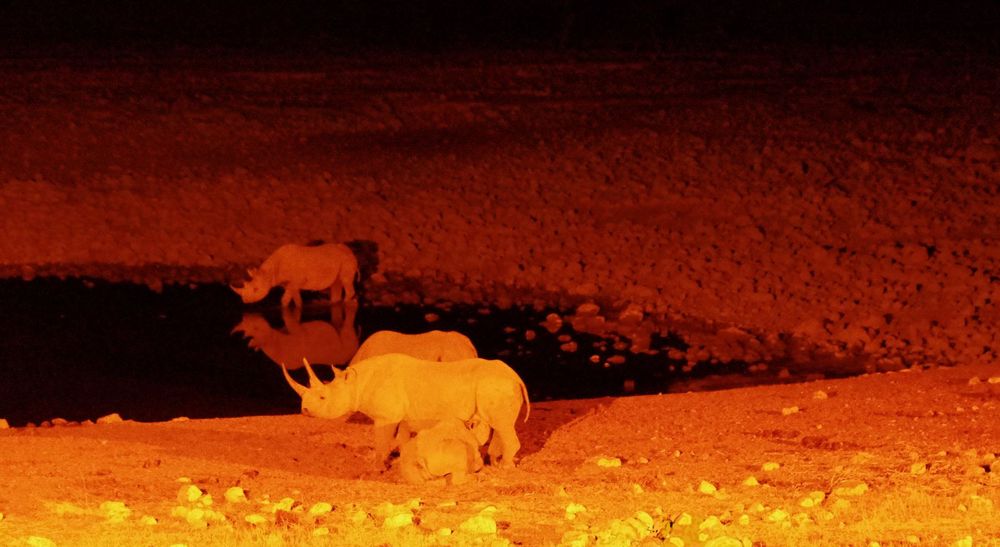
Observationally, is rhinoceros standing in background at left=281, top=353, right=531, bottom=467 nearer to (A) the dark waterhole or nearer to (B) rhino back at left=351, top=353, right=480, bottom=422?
(B) rhino back at left=351, top=353, right=480, bottom=422

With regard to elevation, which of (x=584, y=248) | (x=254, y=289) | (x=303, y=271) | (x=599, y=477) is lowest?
(x=599, y=477)

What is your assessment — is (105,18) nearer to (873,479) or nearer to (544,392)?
(544,392)

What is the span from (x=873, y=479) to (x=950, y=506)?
91 centimetres

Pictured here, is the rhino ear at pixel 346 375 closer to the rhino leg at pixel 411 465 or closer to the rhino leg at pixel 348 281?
the rhino leg at pixel 411 465

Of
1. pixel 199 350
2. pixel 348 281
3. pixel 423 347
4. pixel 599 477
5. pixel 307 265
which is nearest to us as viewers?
pixel 599 477

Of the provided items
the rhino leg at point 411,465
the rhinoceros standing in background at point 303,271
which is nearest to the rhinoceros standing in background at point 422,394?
the rhino leg at point 411,465

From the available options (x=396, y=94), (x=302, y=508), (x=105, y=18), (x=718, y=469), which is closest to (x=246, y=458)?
(x=302, y=508)

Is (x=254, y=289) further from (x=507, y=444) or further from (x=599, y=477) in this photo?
(x=599, y=477)

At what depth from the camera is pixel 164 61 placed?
31250 millimetres

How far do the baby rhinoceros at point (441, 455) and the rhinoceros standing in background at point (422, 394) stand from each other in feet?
0.54

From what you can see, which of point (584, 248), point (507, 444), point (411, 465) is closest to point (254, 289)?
point (584, 248)

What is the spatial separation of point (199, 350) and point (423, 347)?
229 inches

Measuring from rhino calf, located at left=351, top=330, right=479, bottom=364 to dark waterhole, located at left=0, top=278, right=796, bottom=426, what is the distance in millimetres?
3205

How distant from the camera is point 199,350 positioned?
15.7m
